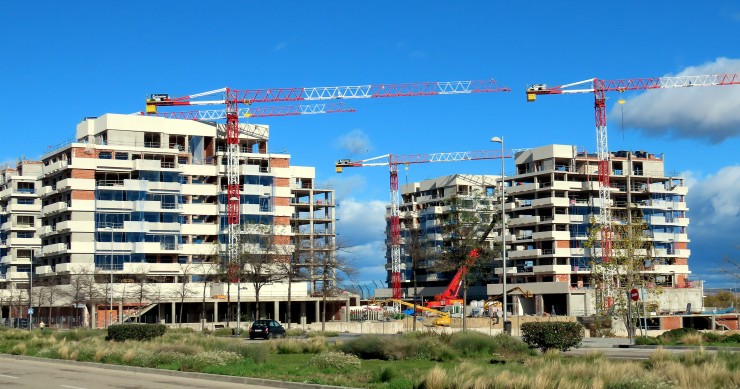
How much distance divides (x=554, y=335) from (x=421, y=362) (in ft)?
18.4

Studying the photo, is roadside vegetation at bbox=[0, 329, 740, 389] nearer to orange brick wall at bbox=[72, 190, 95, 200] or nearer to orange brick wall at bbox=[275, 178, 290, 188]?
orange brick wall at bbox=[72, 190, 95, 200]

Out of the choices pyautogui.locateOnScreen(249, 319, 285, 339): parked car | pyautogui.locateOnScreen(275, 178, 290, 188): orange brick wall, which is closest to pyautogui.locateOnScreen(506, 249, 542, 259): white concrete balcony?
pyautogui.locateOnScreen(275, 178, 290, 188): orange brick wall

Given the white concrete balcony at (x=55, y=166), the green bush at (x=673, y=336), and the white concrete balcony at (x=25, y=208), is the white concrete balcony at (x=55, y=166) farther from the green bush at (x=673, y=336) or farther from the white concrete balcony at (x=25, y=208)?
the green bush at (x=673, y=336)

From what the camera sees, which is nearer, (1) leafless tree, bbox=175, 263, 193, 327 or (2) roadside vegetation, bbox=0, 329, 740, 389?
(2) roadside vegetation, bbox=0, 329, 740, 389

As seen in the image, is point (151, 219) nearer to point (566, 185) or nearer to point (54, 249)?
point (54, 249)

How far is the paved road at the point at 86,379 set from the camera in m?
27.6

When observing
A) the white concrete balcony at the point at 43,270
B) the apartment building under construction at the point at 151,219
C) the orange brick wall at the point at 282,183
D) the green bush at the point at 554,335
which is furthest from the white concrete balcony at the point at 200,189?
the green bush at the point at 554,335

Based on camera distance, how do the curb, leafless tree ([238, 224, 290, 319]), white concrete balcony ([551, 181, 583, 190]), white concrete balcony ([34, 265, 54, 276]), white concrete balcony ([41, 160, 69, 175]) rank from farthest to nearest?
white concrete balcony ([551, 181, 583, 190]) < white concrete balcony ([34, 265, 54, 276]) < white concrete balcony ([41, 160, 69, 175]) < leafless tree ([238, 224, 290, 319]) < the curb

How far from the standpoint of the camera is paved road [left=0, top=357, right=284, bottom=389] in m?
27.6

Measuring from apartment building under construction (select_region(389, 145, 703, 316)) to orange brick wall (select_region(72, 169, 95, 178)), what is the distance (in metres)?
51.7

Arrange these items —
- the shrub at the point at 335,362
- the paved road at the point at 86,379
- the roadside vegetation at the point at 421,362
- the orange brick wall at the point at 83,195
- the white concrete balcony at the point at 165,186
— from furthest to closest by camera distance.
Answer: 1. the white concrete balcony at the point at 165,186
2. the orange brick wall at the point at 83,195
3. the shrub at the point at 335,362
4. the paved road at the point at 86,379
5. the roadside vegetation at the point at 421,362

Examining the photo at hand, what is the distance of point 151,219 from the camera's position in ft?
363

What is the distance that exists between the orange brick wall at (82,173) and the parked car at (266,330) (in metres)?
48.9

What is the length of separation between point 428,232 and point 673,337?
4398 inches
